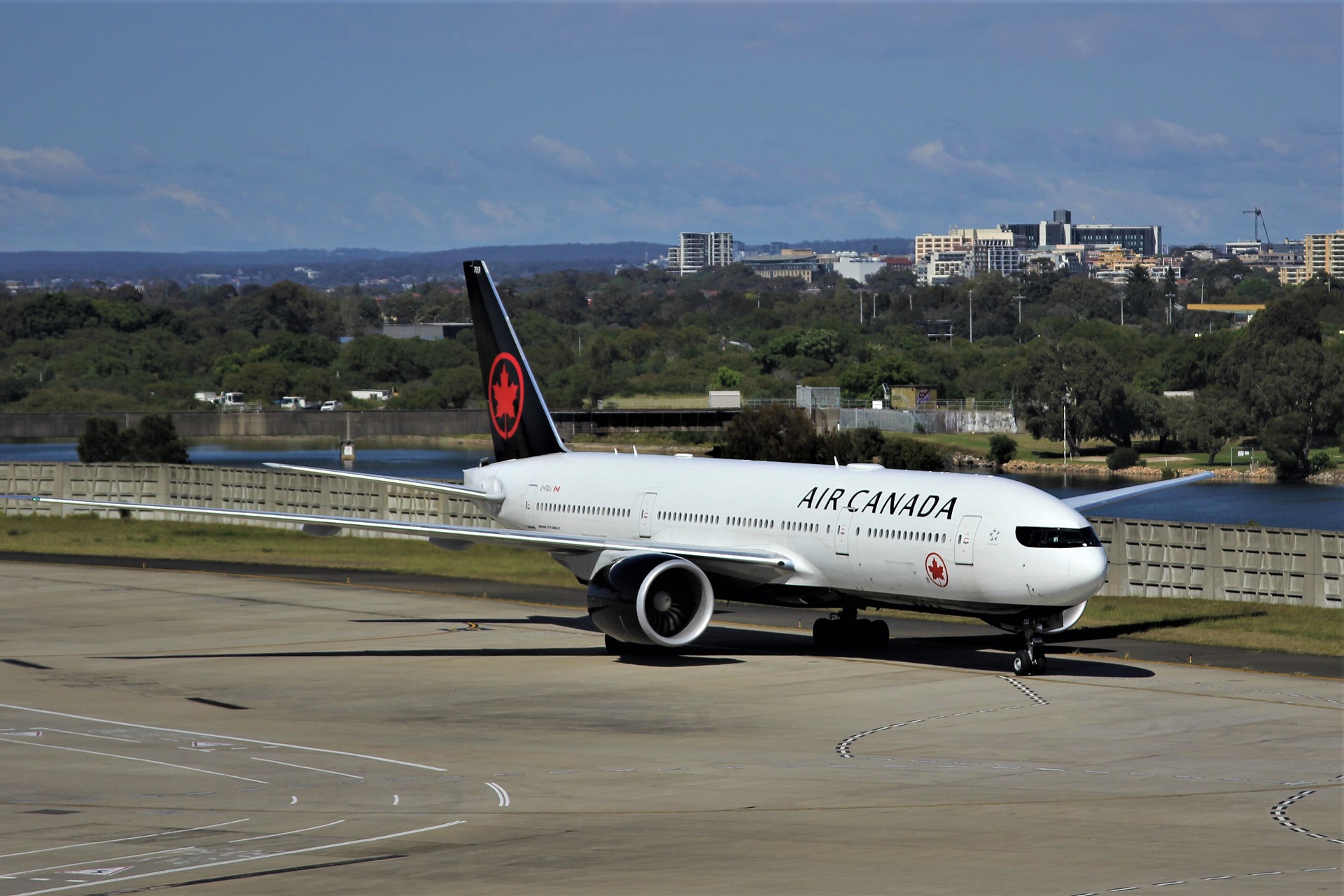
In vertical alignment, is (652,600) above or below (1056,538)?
below

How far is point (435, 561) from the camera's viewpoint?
2386 inches

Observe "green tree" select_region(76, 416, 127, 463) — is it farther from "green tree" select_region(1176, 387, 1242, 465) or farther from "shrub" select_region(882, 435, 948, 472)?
"green tree" select_region(1176, 387, 1242, 465)

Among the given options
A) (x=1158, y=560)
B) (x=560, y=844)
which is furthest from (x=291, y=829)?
(x=1158, y=560)

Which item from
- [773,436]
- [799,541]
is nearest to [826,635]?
[799,541]

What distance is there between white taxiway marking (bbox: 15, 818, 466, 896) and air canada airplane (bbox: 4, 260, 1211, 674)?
14.0 metres

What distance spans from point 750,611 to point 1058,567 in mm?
15822

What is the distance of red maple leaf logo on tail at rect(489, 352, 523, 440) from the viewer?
45312mm

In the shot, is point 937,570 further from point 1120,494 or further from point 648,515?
point 648,515

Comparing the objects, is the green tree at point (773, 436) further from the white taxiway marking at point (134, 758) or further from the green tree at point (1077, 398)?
the white taxiway marking at point (134, 758)

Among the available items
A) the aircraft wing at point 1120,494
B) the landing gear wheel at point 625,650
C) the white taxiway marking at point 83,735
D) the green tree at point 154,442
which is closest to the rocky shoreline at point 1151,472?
the green tree at point 154,442

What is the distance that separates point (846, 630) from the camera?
38.2 m

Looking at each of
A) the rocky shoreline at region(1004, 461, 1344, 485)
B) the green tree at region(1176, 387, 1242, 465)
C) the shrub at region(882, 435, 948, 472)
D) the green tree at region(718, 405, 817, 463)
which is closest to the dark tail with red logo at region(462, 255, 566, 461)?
the green tree at region(718, 405, 817, 463)

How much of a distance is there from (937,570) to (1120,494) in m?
8.61

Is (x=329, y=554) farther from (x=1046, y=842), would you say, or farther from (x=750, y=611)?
(x=1046, y=842)
